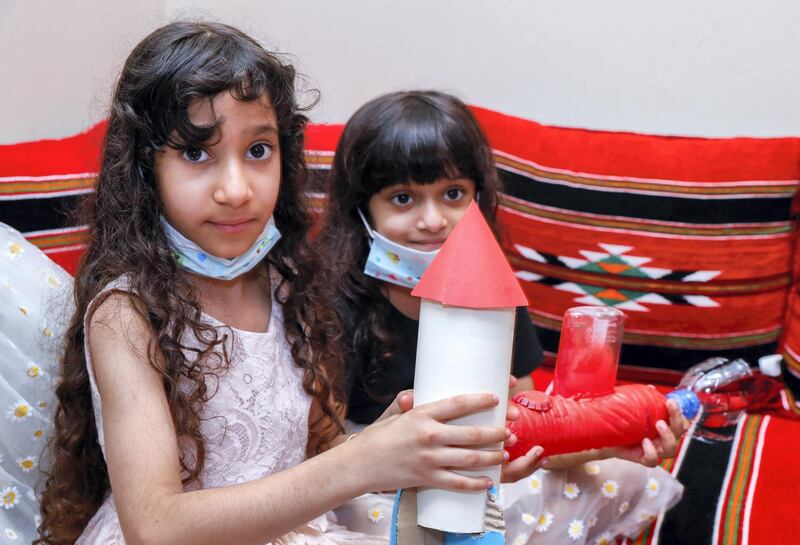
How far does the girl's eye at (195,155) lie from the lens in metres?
1.00

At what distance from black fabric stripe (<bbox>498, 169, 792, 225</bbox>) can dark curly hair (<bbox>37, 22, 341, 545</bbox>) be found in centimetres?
63

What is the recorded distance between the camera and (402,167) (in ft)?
4.43

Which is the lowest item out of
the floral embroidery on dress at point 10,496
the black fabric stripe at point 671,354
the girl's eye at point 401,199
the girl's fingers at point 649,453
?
the floral embroidery on dress at point 10,496

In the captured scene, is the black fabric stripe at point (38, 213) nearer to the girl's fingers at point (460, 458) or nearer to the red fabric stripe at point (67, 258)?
the red fabric stripe at point (67, 258)

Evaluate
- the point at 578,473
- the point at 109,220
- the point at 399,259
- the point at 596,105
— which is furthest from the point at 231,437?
the point at 596,105

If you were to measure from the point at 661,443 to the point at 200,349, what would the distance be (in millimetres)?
599

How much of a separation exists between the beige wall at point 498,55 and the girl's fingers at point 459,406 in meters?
1.04

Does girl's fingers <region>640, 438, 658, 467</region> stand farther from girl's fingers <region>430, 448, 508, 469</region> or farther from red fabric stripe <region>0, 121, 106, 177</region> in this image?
red fabric stripe <region>0, 121, 106, 177</region>

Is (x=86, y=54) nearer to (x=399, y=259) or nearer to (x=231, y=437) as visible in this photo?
(x=399, y=259)

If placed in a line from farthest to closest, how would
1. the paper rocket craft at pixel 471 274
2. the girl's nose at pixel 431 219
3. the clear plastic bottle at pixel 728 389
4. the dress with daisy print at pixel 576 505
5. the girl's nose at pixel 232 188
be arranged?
the clear plastic bottle at pixel 728 389
the girl's nose at pixel 431 219
the dress with daisy print at pixel 576 505
the girl's nose at pixel 232 188
the paper rocket craft at pixel 471 274

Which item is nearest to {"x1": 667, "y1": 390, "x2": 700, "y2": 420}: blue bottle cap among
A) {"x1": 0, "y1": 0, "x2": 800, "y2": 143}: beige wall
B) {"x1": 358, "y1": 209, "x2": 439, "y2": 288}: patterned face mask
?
{"x1": 358, "y1": 209, "x2": 439, "y2": 288}: patterned face mask

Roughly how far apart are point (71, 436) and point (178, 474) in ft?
0.78

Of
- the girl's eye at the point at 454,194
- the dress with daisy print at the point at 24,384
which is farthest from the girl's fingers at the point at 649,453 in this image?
the dress with daisy print at the point at 24,384

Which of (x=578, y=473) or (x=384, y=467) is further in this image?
(x=578, y=473)
